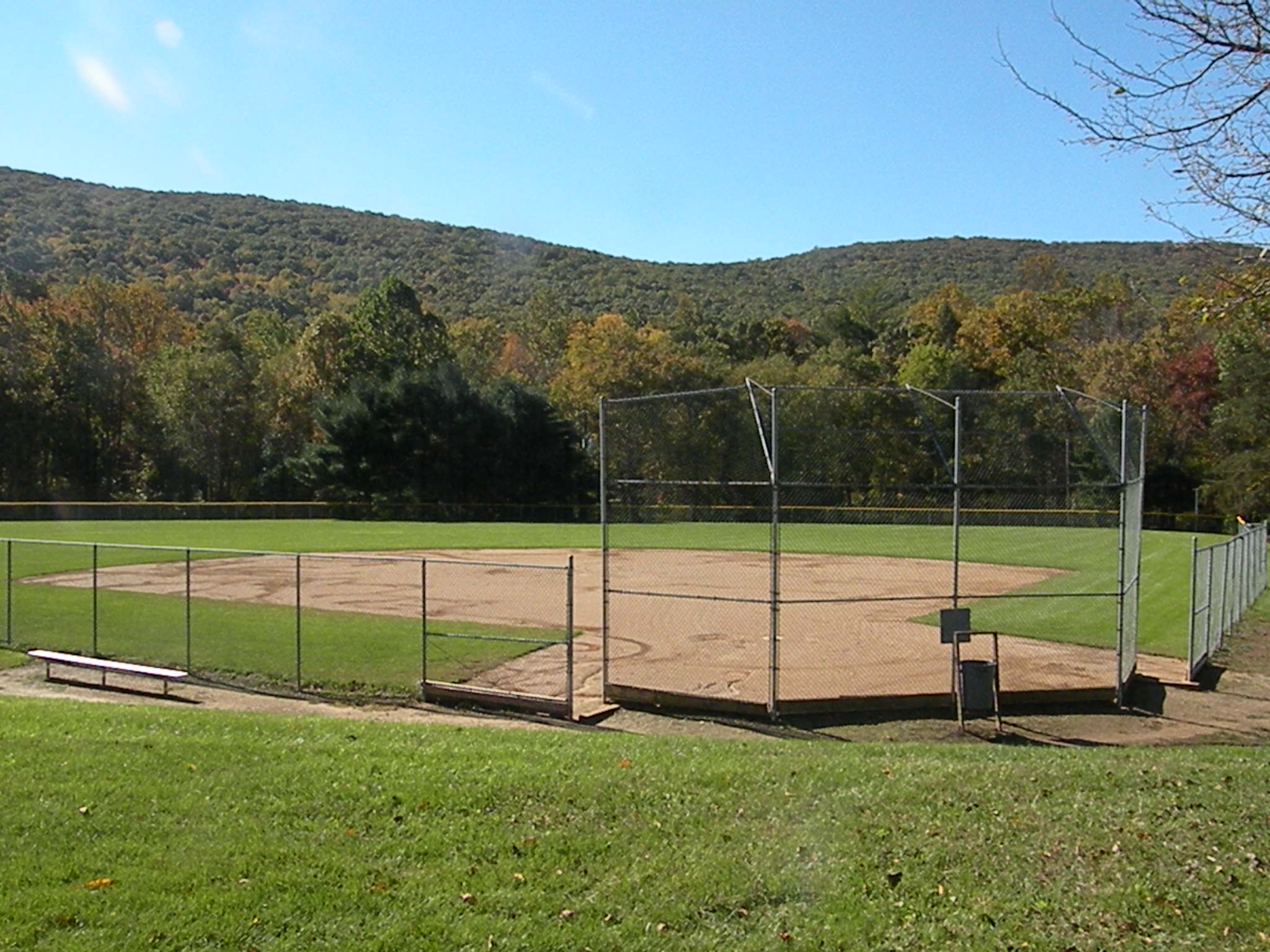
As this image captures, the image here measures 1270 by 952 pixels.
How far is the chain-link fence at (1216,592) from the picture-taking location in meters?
16.3

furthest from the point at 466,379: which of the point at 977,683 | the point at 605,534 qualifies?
the point at 977,683

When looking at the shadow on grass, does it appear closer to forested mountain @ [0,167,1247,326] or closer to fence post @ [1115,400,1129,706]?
fence post @ [1115,400,1129,706]

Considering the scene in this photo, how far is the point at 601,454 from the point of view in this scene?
13.9 m

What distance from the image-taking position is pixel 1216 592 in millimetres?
18828

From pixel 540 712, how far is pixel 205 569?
1988 centimetres

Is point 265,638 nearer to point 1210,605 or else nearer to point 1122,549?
point 1122,549

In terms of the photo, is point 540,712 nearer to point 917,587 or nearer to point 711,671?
point 711,671

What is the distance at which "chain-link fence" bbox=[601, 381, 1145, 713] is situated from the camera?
1402cm

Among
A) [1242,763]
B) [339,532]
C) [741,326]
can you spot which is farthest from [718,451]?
[741,326]

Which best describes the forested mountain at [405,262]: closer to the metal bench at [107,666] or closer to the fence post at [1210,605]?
the fence post at [1210,605]

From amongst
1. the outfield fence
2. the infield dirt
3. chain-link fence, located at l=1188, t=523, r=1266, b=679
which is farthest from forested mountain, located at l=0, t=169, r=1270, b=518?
chain-link fence, located at l=1188, t=523, r=1266, b=679

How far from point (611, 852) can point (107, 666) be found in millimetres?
11413

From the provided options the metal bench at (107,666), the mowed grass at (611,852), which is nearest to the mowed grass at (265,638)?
the metal bench at (107,666)

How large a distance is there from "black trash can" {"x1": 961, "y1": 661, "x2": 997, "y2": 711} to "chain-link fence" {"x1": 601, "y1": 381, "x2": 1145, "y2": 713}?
843mm
